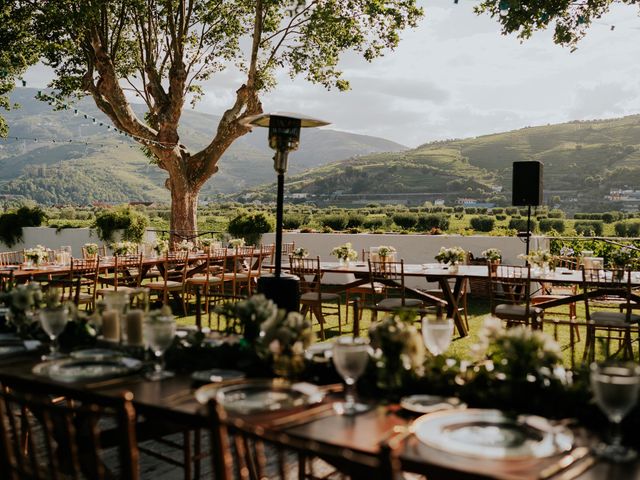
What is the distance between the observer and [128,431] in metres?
1.46

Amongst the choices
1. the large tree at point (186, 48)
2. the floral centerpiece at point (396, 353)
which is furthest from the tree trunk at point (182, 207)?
the floral centerpiece at point (396, 353)

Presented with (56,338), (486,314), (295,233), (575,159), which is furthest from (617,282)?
(575,159)

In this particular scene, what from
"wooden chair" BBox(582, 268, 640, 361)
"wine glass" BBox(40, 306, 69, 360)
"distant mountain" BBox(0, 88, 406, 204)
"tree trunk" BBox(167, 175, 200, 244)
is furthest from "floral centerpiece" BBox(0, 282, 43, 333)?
"distant mountain" BBox(0, 88, 406, 204)

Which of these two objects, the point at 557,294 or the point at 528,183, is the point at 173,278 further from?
the point at 557,294

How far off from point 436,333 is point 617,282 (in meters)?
4.94

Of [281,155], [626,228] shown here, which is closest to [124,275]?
[281,155]

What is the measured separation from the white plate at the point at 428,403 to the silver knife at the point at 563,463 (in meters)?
0.42

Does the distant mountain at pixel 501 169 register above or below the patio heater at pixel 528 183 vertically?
above

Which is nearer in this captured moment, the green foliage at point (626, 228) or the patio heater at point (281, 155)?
the patio heater at point (281, 155)

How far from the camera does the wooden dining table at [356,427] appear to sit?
57.4 inches

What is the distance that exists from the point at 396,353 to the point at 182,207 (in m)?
13.2

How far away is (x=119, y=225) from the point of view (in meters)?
13.2

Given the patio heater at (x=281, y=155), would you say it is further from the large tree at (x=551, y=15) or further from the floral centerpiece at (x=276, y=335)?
the large tree at (x=551, y=15)

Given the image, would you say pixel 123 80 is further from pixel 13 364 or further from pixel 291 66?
pixel 13 364
